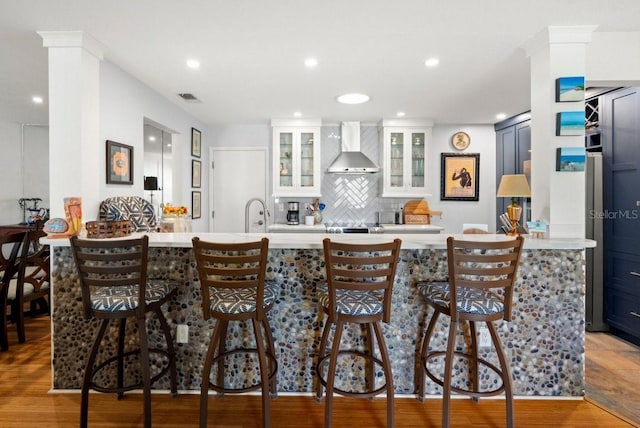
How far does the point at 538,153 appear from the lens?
257 cm

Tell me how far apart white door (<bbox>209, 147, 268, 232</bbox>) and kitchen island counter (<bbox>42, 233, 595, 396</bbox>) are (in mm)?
3108

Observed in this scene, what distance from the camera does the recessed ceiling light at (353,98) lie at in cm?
380

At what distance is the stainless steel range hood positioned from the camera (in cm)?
488

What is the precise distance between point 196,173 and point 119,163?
1895 millimetres

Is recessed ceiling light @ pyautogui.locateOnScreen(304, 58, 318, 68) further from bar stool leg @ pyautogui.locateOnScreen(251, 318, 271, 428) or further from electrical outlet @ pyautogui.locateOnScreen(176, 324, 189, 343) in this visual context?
electrical outlet @ pyautogui.locateOnScreen(176, 324, 189, 343)

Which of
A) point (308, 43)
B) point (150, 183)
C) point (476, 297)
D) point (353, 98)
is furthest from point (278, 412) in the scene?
point (150, 183)

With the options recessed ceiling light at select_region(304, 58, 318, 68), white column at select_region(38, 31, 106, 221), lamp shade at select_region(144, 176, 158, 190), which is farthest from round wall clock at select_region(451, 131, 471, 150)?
white column at select_region(38, 31, 106, 221)

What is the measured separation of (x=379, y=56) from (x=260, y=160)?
2950 millimetres

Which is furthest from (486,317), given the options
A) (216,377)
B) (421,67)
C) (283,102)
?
(283,102)

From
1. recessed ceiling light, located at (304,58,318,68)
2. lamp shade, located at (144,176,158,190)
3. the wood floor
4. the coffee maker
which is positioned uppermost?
recessed ceiling light, located at (304,58,318,68)

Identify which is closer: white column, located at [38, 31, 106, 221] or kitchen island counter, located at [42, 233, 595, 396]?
kitchen island counter, located at [42, 233, 595, 396]

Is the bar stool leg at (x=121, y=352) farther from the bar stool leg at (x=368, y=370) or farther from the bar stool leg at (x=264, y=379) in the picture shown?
the bar stool leg at (x=368, y=370)

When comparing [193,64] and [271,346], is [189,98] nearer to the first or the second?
[193,64]

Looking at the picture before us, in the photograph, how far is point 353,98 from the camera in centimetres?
386
